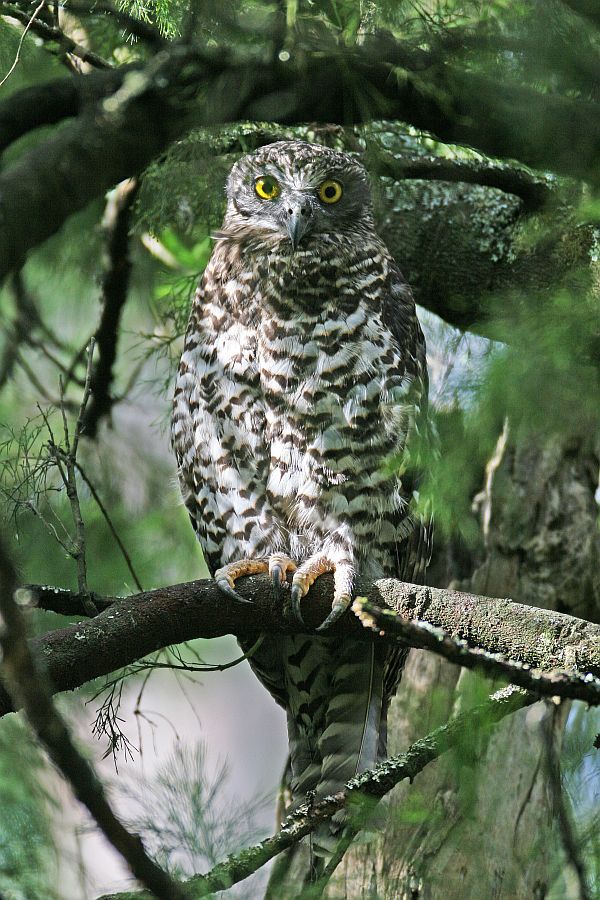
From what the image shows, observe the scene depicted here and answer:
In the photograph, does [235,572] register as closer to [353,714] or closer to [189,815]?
[189,815]

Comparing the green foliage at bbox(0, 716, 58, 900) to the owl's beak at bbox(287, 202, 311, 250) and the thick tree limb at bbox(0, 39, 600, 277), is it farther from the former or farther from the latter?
the owl's beak at bbox(287, 202, 311, 250)

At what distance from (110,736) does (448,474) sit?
1.37 metres

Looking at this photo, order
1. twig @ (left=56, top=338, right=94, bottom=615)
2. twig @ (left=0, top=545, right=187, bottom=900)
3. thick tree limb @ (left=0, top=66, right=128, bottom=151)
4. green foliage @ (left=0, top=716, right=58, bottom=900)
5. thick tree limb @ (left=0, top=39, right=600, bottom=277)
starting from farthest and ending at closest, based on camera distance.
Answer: thick tree limb @ (left=0, top=66, right=128, bottom=151) → thick tree limb @ (left=0, top=39, right=600, bottom=277) → twig @ (left=56, top=338, right=94, bottom=615) → green foliage @ (left=0, top=716, right=58, bottom=900) → twig @ (left=0, top=545, right=187, bottom=900)

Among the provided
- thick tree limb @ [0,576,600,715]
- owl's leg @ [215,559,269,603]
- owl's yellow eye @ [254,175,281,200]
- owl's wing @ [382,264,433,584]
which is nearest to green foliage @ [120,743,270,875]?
thick tree limb @ [0,576,600,715]

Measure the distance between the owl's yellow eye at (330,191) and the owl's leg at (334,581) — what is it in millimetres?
1466

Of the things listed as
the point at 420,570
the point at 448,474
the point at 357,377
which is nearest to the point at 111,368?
the point at 357,377

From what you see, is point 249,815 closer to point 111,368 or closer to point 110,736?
point 110,736

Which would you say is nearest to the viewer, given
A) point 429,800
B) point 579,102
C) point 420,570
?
point 579,102

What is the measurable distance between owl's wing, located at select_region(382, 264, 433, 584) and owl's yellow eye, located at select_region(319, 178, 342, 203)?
0.37 metres

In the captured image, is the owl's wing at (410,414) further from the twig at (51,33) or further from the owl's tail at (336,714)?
the twig at (51,33)

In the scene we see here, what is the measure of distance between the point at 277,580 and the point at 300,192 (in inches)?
63.9

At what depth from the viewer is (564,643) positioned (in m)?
2.33

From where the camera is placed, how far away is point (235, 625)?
115 inches

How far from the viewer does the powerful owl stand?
141 inches
